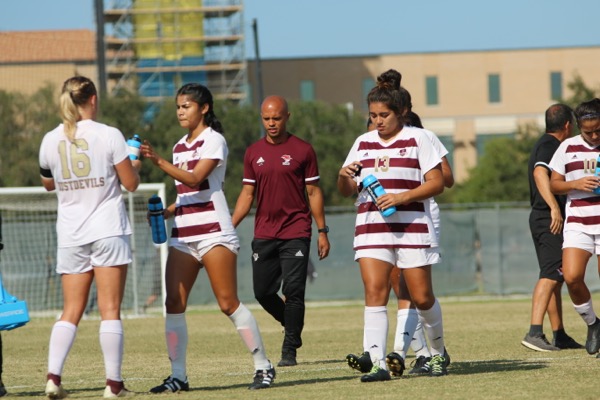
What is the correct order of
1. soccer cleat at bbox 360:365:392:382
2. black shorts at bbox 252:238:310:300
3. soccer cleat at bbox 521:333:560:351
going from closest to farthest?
soccer cleat at bbox 360:365:392:382 → black shorts at bbox 252:238:310:300 → soccer cleat at bbox 521:333:560:351

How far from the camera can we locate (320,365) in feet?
34.2

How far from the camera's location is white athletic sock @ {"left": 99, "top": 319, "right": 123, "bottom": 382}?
24.8ft

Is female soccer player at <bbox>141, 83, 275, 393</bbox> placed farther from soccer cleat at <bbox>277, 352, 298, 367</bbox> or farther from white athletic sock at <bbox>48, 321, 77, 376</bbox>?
soccer cleat at <bbox>277, 352, 298, 367</bbox>

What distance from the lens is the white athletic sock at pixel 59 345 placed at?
7520 mm

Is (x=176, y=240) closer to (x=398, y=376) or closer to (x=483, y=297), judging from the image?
(x=398, y=376)

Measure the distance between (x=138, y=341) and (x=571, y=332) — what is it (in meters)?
5.11

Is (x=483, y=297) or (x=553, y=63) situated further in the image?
(x=553, y=63)

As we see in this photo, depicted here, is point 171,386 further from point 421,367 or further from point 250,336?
point 421,367

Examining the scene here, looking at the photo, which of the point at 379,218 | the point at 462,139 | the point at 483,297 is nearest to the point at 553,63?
the point at 462,139

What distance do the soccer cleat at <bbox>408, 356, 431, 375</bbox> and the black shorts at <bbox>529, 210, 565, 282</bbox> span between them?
2.86 m

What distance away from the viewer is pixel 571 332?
1362cm

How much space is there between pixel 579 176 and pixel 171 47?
81.8 meters

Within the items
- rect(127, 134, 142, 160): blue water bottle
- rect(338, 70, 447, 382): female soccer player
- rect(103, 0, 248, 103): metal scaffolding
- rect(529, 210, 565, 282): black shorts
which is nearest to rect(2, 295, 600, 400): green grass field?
rect(338, 70, 447, 382): female soccer player

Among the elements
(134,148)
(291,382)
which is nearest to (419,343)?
(291,382)
